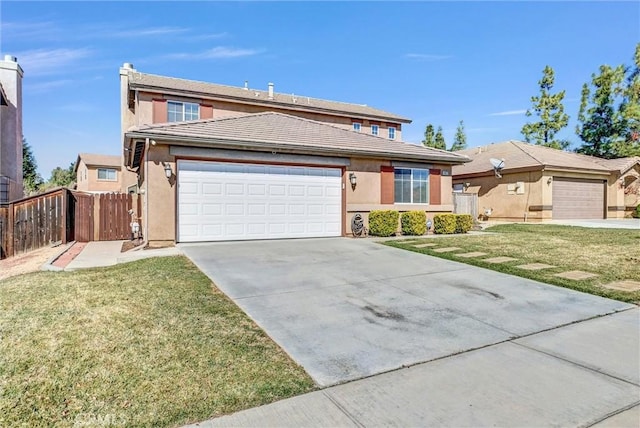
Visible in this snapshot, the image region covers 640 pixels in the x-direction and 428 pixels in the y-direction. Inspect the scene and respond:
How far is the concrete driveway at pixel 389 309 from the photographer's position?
11.3 feet

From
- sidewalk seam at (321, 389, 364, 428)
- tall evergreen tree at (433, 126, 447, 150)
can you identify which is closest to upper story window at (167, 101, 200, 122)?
sidewalk seam at (321, 389, 364, 428)

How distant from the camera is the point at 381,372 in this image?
10.2 feet

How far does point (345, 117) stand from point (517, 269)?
1765cm

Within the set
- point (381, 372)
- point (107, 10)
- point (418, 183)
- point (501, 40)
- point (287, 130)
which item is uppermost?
point (501, 40)

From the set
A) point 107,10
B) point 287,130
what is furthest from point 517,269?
point 107,10

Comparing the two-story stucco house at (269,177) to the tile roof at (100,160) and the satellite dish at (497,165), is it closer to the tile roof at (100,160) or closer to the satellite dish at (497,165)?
the satellite dish at (497,165)

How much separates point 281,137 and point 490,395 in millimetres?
10337

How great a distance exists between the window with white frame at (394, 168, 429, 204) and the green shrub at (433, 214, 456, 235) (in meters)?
0.91

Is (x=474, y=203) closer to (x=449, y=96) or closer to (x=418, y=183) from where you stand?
(x=418, y=183)

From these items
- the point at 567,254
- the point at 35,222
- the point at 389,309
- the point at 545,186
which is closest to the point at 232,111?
the point at 35,222

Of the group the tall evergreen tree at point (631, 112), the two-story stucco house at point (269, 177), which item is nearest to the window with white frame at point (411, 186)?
the two-story stucco house at point (269, 177)

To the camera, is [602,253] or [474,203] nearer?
[602,253]

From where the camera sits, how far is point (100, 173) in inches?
1310

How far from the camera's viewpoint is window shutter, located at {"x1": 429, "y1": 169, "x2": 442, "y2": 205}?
1446 cm
